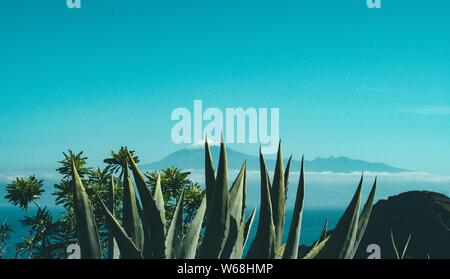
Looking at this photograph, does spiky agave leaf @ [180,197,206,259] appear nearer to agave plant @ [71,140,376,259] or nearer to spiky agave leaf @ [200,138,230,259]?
agave plant @ [71,140,376,259]

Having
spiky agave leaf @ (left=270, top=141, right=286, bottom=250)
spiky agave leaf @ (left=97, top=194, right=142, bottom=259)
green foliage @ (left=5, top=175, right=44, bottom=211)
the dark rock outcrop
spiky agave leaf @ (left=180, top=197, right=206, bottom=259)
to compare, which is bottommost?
the dark rock outcrop

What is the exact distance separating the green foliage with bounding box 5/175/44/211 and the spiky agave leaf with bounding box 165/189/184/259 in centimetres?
1057

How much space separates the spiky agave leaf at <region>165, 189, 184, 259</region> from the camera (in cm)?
271

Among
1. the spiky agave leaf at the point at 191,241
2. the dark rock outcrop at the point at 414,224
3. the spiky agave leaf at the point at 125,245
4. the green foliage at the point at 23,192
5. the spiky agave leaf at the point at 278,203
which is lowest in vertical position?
the dark rock outcrop at the point at 414,224

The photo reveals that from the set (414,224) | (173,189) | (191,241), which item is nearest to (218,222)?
(191,241)

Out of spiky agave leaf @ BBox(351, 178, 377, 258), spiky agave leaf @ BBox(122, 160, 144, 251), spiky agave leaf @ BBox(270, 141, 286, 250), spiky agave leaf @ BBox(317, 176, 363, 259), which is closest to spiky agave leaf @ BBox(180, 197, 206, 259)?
spiky agave leaf @ BBox(122, 160, 144, 251)

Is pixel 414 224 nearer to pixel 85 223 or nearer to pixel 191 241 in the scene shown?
pixel 191 241

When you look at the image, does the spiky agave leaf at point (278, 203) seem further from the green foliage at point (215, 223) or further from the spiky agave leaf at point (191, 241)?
the spiky agave leaf at point (191, 241)

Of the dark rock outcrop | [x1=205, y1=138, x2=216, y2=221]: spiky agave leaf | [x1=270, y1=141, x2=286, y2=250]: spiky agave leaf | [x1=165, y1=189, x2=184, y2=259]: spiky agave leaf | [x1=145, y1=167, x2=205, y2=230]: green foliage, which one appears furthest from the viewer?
the dark rock outcrop

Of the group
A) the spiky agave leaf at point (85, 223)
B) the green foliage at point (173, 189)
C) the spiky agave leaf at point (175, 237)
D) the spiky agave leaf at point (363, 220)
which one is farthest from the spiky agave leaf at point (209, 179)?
the green foliage at point (173, 189)

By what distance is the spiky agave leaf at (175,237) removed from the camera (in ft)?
8.88
